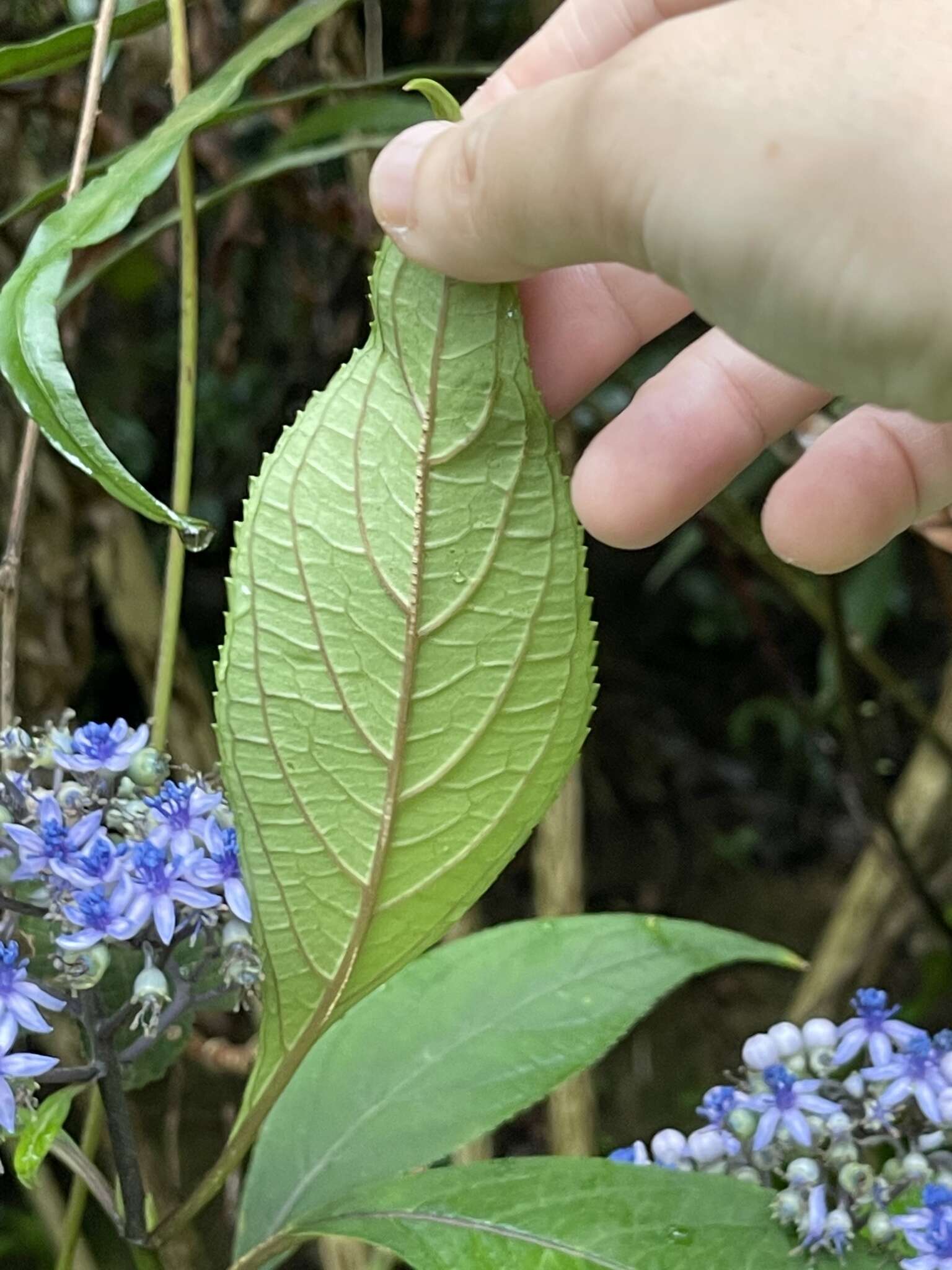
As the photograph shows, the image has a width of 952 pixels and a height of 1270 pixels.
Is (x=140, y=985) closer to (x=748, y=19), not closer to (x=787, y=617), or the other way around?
(x=748, y=19)

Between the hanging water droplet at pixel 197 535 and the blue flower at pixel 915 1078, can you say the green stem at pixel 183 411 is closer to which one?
the hanging water droplet at pixel 197 535

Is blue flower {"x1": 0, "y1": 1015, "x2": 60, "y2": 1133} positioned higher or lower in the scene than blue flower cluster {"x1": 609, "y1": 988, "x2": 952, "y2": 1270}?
higher

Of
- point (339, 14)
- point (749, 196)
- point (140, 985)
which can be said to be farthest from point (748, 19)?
point (339, 14)

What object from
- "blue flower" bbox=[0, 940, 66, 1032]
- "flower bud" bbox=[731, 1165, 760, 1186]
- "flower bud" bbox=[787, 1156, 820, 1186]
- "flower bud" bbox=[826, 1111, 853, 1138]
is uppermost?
"blue flower" bbox=[0, 940, 66, 1032]

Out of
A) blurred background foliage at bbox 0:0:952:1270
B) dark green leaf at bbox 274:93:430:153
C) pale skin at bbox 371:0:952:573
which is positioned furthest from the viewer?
blurred background foliage at bbox 0:0:952:1270

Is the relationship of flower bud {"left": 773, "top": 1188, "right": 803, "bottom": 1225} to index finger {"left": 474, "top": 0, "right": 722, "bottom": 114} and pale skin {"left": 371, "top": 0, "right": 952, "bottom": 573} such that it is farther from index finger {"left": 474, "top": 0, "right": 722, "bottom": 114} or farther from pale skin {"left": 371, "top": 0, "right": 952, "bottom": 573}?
index finger {"left": 474, "top": 0, "right": 722, "bottom": 114}

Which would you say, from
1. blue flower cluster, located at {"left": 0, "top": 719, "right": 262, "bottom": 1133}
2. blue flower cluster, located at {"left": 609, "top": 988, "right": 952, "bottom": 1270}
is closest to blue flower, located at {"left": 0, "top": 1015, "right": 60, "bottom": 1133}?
blue flower cluster, located at {"left": 0, "top": 719, "right": 262, "bottom": 1133}

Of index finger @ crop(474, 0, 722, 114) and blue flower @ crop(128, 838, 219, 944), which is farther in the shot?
index finger @ crop(474, 0, 722, 114)
